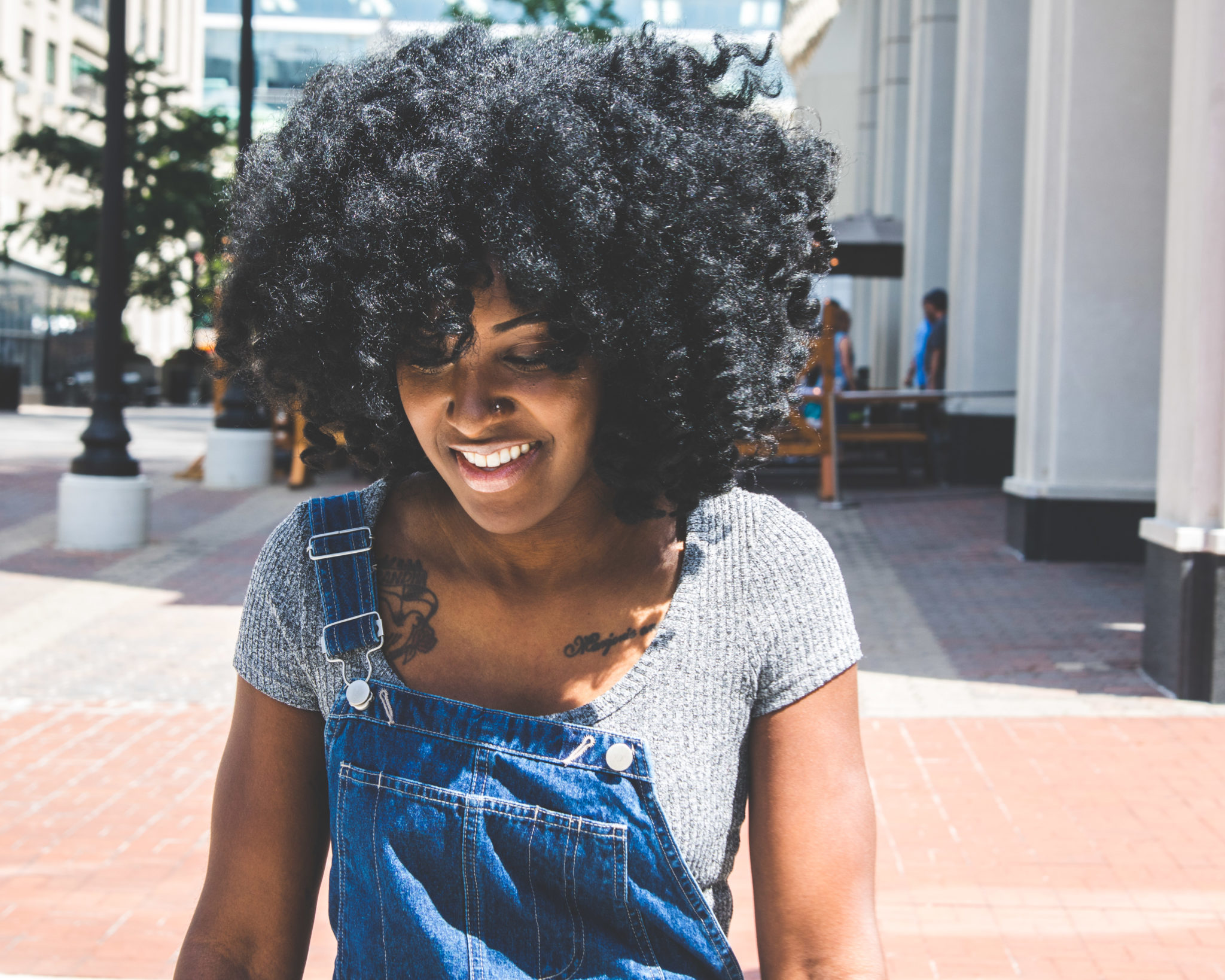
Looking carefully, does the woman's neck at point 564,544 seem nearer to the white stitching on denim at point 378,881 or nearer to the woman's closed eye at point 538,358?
the woman's closed eye at point 538,358

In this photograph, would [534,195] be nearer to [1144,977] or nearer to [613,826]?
[613,826]

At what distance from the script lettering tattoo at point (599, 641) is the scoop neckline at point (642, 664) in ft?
0.08

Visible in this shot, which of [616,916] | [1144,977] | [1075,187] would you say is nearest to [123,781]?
[1144,977]

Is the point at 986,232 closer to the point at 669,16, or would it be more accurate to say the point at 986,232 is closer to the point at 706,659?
the point at 669,16

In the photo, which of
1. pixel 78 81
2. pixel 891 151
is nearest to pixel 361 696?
pixel 891 151

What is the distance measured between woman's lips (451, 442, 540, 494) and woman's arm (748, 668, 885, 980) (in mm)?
398

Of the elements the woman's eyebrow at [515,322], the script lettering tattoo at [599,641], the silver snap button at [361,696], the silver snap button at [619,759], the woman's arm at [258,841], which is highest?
the woman's eyebrow at [515,322]

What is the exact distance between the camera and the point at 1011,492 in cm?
916

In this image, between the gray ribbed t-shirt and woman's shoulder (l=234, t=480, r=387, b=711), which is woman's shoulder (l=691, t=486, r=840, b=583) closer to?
Result: the gray ribbed t-shirt

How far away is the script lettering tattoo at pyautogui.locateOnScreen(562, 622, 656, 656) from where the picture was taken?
1575 millimetres

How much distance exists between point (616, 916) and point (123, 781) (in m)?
3.62

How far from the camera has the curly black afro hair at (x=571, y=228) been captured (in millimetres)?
1549

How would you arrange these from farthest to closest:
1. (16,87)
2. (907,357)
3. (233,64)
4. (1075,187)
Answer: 1. (233,64)
2. (16,87)
3. (907,357)
4. (1075,187)

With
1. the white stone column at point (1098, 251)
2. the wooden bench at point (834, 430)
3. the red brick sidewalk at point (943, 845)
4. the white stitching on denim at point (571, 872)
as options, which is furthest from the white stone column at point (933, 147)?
the white stitching on denim at point (571, 872)
